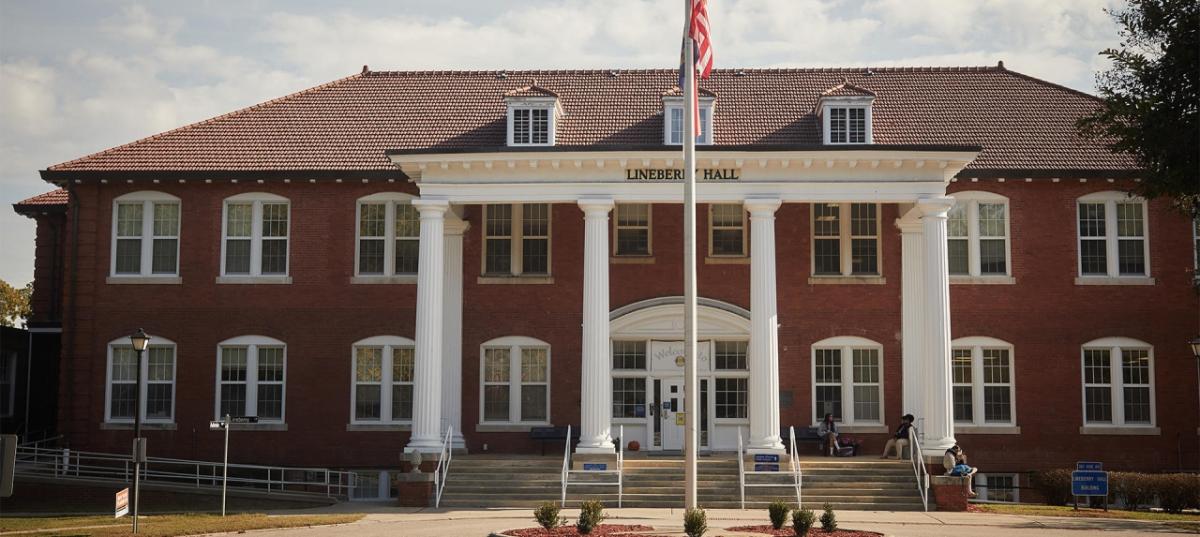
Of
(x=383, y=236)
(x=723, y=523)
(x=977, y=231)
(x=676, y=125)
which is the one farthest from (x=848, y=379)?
(x=383, y=236)

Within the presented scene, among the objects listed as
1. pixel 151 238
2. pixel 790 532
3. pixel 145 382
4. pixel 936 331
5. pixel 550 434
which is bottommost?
pixel 790 532

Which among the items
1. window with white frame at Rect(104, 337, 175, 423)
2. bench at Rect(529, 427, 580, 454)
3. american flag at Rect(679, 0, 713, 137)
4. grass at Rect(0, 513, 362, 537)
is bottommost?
grass at Rect(0, 513, 362, 537)

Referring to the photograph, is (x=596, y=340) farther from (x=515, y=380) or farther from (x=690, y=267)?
(x=690, y=267)

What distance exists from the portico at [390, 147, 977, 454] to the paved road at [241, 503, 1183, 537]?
2.61 meters

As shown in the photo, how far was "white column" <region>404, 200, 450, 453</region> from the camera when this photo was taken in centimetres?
2756

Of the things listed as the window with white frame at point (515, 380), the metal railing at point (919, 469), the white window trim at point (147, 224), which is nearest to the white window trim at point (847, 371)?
the metal railing at point (919, 469)

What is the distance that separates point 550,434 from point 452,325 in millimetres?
3899

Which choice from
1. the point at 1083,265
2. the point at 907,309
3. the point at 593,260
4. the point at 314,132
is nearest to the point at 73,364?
the point at 314,132

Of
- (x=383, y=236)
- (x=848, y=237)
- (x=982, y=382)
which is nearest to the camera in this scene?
(x=982, y=382)

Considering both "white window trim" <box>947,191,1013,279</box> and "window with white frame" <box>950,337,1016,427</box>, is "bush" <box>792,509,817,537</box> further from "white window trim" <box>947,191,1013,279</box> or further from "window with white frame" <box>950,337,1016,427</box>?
"white window trim" <box>947,191,1013,279</box>

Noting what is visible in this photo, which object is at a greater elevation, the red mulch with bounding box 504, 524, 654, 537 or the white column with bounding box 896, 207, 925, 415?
the white column with bounding box 896, 207, 925, 415

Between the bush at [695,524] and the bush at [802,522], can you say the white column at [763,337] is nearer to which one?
the bush at [802,522]

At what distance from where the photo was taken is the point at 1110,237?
3178 cm

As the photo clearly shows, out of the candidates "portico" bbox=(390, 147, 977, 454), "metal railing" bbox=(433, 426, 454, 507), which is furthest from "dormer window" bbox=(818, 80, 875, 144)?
"metal railing" bbox=(433, 426, 454, 507)
